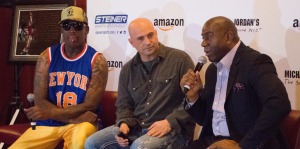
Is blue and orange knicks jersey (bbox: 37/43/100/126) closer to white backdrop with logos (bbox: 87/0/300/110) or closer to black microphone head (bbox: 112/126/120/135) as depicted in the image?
black microphone head (bbox: 112/126/120/135)

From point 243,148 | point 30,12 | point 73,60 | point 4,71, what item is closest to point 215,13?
point 73,60

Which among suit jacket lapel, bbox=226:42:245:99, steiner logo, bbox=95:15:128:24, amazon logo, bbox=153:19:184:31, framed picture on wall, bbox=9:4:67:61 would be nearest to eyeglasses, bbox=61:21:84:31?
steiner logo, bbox=95:15:128:24

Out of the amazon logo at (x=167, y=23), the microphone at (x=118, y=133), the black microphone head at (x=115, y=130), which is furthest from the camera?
the amazon logo at (x=167, y=23)

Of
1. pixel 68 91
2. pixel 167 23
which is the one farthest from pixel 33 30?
pixel 167 23

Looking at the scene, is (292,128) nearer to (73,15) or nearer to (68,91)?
(68,91)

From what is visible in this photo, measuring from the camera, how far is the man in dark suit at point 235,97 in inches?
93.0

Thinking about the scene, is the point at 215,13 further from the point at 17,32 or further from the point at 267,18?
the point at 17,32

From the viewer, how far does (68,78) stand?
374 cm

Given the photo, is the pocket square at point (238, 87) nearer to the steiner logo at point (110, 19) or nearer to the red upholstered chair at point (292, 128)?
the red upholstered chair at point (292, 128)

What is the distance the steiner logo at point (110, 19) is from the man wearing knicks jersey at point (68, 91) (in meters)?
0.51

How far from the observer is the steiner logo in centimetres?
424

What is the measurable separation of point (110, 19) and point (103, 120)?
1.05m

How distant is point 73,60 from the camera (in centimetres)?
378

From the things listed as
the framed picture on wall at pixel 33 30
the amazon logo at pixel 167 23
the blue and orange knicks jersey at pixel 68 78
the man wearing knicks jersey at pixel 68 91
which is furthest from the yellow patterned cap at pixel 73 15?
the framed picture on wall at pixel 33 30
